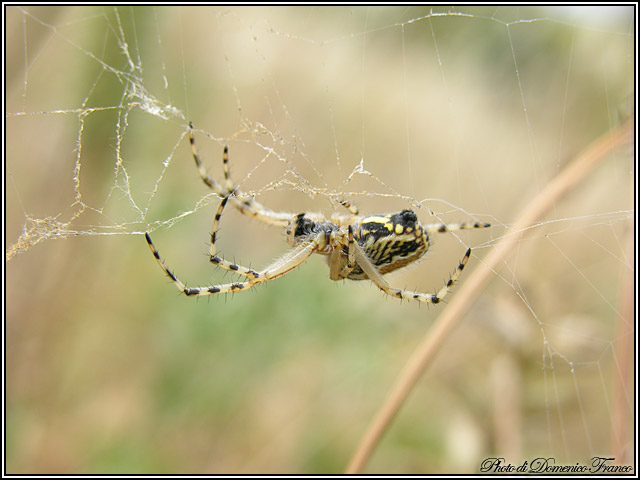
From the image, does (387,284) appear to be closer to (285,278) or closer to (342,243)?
(342,243)

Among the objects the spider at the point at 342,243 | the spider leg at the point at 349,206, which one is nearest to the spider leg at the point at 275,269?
the spider at the point at 342,243

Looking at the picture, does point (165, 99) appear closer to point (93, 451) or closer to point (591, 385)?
point (93, 451)

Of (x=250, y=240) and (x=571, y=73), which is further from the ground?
(x=571, y=73)

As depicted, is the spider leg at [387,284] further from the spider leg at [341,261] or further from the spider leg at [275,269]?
the spider leg at [275,269]

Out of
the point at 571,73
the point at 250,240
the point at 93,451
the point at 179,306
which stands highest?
the point at 571,73

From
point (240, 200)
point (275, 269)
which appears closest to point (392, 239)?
point (275, 269)

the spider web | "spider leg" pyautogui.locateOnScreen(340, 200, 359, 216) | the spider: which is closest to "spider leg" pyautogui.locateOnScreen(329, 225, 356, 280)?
the spider

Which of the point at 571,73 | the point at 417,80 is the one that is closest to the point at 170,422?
the point at 571,73
